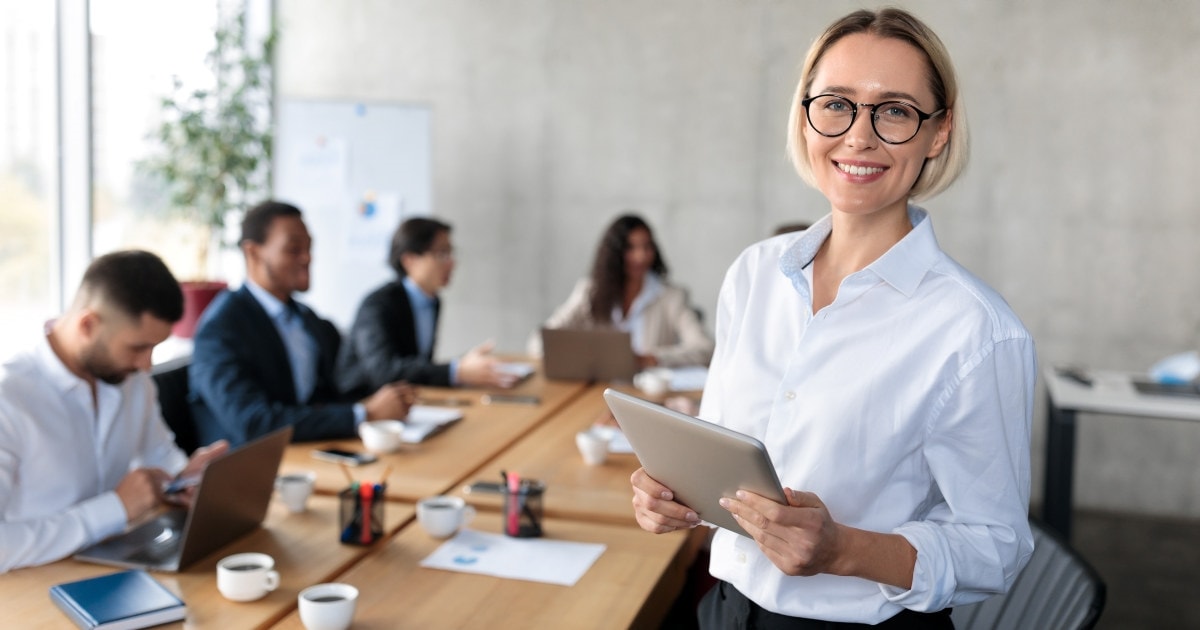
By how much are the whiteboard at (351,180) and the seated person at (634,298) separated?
145 cm

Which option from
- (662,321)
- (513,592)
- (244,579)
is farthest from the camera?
(662,321)

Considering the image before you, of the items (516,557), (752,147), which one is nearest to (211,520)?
(516,557)

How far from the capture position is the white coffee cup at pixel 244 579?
188 cm

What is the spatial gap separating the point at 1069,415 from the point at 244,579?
3.21 m

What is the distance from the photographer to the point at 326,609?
5.74 ft

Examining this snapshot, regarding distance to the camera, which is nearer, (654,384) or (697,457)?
(697,457)

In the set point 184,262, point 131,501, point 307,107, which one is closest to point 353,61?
point 307,107

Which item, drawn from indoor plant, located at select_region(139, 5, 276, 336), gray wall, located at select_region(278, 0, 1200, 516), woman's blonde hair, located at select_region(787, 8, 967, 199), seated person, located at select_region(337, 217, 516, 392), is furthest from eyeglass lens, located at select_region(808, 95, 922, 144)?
indoor plant, located at select_region(139, 5, 276, 336)

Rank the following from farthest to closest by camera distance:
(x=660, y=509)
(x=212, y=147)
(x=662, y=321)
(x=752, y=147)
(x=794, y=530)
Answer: (x=752, y=147), (x=212, y=147), (x=662, y=321), (x=660, y=509), (x=794, y=530)

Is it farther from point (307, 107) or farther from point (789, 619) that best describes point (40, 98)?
point (789, 619)

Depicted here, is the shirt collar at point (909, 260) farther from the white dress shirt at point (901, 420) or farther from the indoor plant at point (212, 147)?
the indoor plant at point (212, 147)

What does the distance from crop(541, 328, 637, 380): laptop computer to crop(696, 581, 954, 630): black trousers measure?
2560 mm

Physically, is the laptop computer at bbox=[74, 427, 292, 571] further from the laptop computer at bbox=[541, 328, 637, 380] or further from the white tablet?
the laptop computer at bbox=[541, 328, 637, 380]

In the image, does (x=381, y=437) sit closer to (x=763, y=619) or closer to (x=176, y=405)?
(x=176, y=405)
